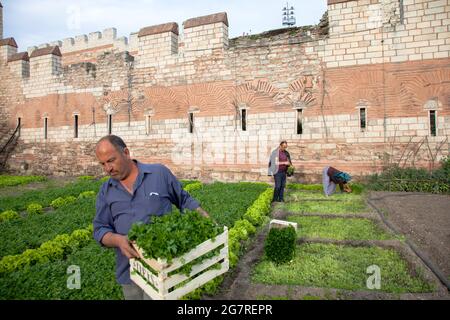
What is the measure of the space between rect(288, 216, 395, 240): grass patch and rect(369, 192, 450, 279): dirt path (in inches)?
20.1

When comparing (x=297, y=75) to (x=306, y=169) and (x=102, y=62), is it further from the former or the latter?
(x=102, y=62)

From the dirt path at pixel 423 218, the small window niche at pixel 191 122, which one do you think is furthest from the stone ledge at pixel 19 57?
the dirt path at pixel 423 218

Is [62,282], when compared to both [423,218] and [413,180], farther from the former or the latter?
[413,180]

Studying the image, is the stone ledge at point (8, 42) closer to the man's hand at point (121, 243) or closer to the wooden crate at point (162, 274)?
the man's hand at point (121, 243)

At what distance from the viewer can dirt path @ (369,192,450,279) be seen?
17.9ft

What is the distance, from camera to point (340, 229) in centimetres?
680

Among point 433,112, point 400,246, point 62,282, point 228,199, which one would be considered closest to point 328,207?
point 228,199

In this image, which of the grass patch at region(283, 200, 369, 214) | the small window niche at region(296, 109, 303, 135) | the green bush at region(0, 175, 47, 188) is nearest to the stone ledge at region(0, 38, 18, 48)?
the green bush at region(0, 175, 47, 188)

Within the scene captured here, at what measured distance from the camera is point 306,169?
1230 cm

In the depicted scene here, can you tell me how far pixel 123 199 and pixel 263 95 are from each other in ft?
35.5

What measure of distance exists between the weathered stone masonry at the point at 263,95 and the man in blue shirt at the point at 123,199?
10030 mm

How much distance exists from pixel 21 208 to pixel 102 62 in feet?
30.5

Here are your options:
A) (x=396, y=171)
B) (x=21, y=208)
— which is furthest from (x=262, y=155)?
(x=21, y=208)

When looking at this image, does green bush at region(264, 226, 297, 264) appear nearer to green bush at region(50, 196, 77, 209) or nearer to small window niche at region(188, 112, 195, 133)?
green bush at region(50, 196, 77, 209)
